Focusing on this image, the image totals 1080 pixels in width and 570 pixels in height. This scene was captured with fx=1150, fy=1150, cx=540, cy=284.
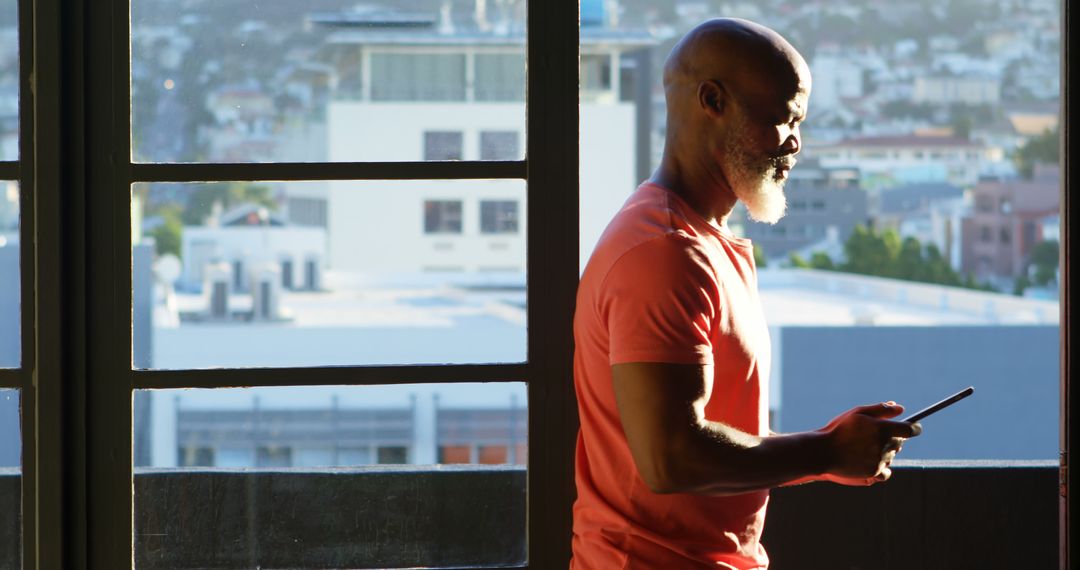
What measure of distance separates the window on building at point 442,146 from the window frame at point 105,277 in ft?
0.06

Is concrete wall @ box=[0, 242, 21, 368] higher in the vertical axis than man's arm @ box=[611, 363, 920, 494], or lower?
higher

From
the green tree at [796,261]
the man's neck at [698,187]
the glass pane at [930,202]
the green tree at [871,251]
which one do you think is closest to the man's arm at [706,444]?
the man's neck at [698,187]

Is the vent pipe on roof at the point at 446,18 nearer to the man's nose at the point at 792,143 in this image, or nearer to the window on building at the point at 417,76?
the window on building at the point at 417,76

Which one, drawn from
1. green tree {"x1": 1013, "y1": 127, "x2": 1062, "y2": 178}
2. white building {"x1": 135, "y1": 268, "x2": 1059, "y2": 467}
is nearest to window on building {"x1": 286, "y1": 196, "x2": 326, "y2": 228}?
white building {"x1": 135, "y1": 268, "x2": 1059, "y2": 467}

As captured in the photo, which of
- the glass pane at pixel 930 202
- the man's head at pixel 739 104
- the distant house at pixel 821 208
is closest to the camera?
the man's head at pixel 739 104

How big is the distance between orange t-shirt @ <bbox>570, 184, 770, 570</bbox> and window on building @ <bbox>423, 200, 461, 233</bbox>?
1.35 feet

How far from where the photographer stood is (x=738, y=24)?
1175 mm

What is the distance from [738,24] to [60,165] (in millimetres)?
858

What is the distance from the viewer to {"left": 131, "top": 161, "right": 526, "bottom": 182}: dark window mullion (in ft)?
4.97

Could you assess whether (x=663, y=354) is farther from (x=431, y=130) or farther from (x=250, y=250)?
(x=250, y=250)

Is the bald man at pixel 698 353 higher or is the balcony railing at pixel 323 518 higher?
the bald man at pixel 698 353

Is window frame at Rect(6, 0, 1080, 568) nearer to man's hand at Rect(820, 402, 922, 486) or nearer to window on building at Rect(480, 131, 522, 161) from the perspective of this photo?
window on building at Rect(480, 131, 522, 161)

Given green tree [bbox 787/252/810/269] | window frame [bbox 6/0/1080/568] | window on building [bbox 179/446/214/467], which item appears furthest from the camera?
green tree [bbox 787/252/810/269]

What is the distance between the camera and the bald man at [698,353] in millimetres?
1042
